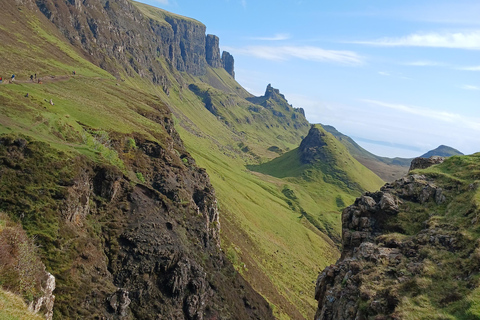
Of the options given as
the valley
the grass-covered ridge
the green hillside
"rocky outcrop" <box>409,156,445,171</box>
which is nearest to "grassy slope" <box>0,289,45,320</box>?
the valley

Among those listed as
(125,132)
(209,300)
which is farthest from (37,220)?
(125,132)

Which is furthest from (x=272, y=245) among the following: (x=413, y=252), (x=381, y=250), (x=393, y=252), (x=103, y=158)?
(x=413, y=252)

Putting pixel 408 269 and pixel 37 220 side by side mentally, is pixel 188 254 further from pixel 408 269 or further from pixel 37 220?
pixel 408 269

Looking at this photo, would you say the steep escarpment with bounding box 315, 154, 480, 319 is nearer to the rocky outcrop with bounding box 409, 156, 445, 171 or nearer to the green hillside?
the rocky outcrop with bounding box 409, 156, 445, 171

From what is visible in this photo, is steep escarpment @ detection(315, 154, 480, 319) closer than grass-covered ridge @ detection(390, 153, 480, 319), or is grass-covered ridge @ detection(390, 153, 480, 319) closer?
grass-covered ridge @ detection(390, 153, 480, 319)

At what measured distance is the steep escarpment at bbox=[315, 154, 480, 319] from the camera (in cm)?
2084

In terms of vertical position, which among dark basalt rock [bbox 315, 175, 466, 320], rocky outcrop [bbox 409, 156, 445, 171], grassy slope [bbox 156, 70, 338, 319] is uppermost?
rocky outcrop [bbox 409, 156, 445, 171]

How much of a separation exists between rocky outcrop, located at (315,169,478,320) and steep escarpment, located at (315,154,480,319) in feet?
0.22

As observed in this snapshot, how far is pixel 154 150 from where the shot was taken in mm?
75250

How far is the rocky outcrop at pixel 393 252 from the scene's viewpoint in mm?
22312

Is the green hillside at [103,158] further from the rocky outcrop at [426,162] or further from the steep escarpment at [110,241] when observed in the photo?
the rocky outcrop at [426,162]

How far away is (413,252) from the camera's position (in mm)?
26594

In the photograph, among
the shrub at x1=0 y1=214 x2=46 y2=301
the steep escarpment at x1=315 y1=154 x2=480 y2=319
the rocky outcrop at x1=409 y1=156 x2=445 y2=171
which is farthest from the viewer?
the rocky outcrop at x1=409 y1=156 x2=445 y2=171

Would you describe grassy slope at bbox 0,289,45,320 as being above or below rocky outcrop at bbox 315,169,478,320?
below
